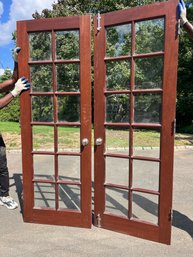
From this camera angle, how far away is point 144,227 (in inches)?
137

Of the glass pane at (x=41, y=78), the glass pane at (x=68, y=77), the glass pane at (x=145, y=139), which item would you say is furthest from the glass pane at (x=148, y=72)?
the glass pane at (x=41, y=78)

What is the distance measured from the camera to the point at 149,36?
3.26 metres

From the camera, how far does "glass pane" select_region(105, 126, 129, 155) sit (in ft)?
11.4

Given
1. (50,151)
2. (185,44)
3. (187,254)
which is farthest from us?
(185,44)

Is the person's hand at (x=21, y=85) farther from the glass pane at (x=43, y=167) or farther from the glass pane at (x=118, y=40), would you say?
the glass pane at (x=118, y=40)

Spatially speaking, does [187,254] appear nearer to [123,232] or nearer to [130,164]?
[123,232]

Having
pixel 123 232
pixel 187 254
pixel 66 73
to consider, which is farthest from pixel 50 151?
pixel 187 254

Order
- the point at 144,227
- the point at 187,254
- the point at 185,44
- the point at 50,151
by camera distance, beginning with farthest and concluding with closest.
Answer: the point at 185,44
the point at 50,151
the point at 144,227
the point at 187,254

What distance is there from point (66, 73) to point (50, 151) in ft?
3.06

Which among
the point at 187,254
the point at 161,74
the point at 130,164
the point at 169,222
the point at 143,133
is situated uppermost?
the point at 161,74

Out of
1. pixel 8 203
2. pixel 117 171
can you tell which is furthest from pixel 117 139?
pixel 8 203

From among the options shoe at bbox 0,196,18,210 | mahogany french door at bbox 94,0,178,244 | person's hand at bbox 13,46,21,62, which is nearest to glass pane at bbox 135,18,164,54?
mahogany french door at bbox 94,0,178,244

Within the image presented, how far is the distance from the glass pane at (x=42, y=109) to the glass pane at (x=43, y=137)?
0.11m

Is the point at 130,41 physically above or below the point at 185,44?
below
